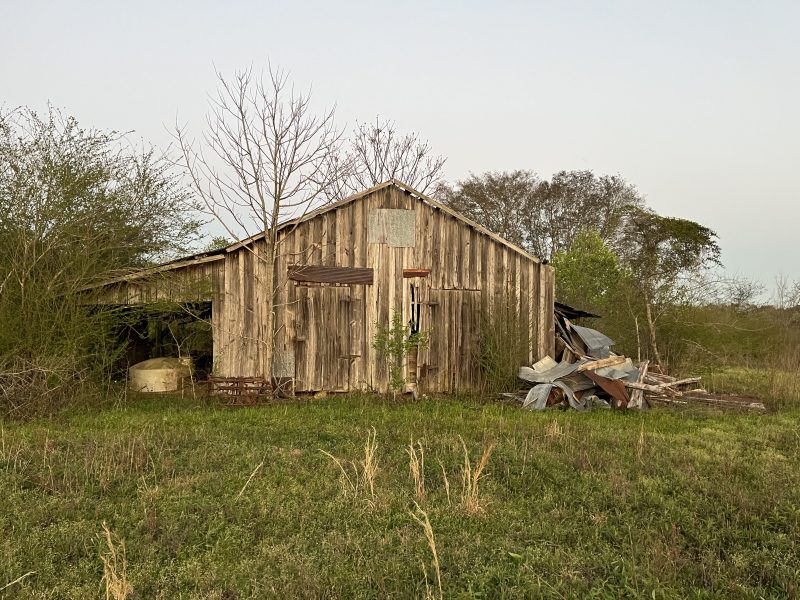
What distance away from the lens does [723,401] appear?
11914 millimetres

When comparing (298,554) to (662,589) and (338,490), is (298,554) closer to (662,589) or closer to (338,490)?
(338,490)

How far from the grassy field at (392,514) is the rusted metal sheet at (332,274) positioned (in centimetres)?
475

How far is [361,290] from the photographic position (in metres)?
12.9

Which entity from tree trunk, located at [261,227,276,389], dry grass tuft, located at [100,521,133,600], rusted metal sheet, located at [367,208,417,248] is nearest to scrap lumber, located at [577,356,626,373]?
rusted metal sheet, located at [367,208,417,248]

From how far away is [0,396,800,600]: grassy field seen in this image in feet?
13.0

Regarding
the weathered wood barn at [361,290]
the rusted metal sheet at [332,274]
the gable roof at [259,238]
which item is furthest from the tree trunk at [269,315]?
the rusted metal sheet at [332,274]

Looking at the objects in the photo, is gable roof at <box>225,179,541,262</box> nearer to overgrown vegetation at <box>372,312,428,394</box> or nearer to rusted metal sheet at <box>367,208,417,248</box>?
rusted metal sheet at <box>367,208,417,248</box>

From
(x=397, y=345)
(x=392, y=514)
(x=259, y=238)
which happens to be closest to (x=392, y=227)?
(x=397, y=345)

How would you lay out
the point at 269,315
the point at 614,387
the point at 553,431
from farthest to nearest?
the point at 269,315 < the point at 614,387 < the point at 553,431

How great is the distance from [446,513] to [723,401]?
9512mm

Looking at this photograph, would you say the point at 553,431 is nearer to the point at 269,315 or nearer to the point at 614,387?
the point at 614,387

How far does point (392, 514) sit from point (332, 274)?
8.25 meters

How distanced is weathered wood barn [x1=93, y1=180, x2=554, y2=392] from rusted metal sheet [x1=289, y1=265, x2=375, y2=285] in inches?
0.9

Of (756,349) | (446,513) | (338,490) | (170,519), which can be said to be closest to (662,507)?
(446,513)
